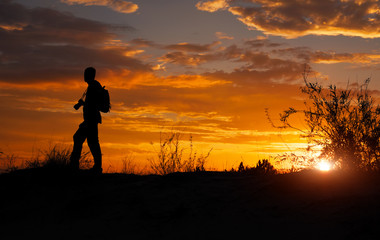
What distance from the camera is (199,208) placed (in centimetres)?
663

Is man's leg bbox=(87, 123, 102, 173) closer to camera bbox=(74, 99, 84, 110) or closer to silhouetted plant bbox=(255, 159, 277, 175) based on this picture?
camera bbox=(74, 99, 84, 110)

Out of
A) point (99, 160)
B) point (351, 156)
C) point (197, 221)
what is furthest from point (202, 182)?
point (351, 156)

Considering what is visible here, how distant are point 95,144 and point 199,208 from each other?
11.1ft

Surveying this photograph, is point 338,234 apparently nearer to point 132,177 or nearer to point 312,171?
point 312,171

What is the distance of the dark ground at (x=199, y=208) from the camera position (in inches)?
224

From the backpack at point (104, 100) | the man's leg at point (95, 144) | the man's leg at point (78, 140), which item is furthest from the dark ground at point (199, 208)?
the backpack at point (104, 100)

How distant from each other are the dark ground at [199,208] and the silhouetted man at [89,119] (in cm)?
74

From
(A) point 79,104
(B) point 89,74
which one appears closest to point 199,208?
(A) point 79,104

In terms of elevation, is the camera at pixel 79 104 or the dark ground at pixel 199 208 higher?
the camera at pixel 79 104

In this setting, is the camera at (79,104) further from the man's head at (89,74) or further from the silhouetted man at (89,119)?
the man's head at (89,74)

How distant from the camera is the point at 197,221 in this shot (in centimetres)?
623

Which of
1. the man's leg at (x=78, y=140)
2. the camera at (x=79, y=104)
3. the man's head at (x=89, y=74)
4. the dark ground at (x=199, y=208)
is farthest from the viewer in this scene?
the man's head at (x=89, y=74)

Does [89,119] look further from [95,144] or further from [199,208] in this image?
[199,208]

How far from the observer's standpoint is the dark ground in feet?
18.7
